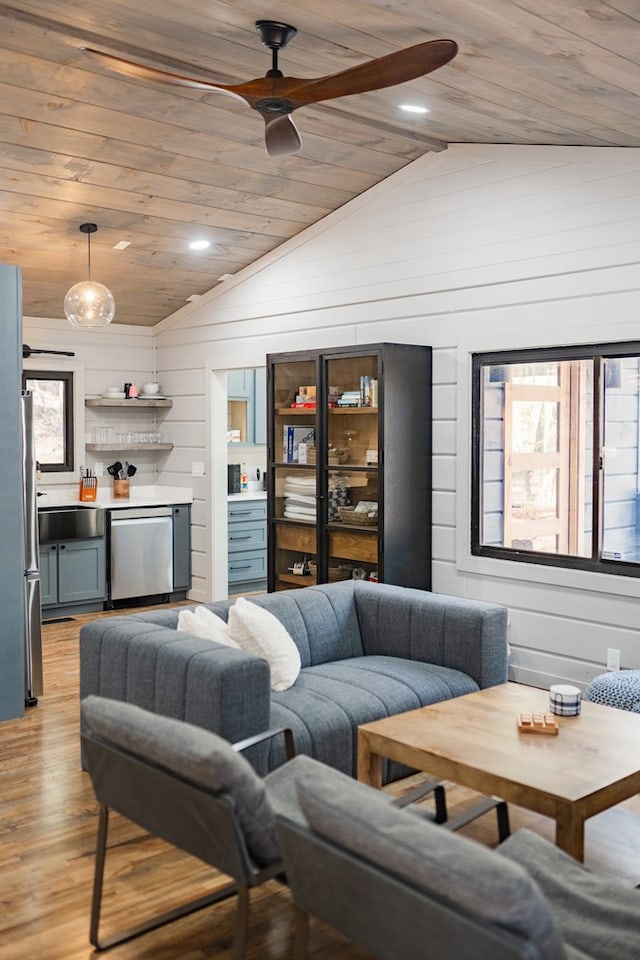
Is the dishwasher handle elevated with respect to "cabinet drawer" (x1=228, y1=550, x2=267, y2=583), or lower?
elevated

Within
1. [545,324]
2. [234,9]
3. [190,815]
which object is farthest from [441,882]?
[545,324]

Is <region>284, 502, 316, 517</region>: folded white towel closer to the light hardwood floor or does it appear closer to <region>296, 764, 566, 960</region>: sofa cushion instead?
the light hardwood floor

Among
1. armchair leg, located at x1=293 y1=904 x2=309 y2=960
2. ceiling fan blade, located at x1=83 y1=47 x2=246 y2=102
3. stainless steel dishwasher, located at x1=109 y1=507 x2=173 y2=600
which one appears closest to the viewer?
armchair leg, located at x1=293 y1=904 x2=309 y2=960

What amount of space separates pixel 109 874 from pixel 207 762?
1.21 m

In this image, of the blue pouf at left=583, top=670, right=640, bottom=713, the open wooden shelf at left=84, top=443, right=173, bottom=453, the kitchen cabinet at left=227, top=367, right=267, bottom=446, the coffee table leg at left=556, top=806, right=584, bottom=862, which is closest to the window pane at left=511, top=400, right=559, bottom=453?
the blue pouf at left=583, top=670, right=640, bottom=713

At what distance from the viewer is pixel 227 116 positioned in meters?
4.67

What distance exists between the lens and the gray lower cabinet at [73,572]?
6941mm

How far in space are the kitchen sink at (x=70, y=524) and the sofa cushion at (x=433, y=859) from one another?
5.40 m

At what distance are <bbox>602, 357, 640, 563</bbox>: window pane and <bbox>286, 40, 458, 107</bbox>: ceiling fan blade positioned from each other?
217 cm

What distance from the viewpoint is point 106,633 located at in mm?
3725

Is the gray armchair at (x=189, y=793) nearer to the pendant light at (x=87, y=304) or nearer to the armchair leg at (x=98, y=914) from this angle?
the armchair leg at (x=98, y=914)

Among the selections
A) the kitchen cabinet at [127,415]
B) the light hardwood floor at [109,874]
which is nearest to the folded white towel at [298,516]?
the light hardwood floor at [109,874]

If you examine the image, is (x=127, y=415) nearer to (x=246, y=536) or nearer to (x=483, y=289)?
(x=246, y=536)

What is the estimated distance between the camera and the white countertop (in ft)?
24.5
